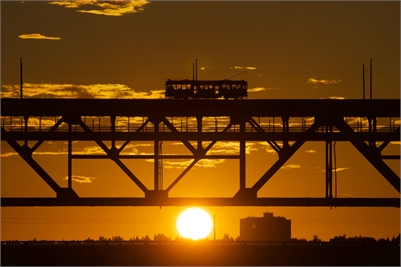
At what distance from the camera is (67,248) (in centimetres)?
6862

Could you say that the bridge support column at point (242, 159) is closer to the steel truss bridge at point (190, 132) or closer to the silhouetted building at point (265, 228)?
the steel truss bridge at point (190, 132)

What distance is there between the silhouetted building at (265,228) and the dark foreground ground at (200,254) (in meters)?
71.4

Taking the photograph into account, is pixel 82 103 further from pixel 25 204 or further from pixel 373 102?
pixel 373 102

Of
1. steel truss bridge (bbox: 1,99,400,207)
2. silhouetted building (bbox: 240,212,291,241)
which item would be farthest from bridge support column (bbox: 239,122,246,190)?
silhouetted building (bbox: 240,212,291,241)

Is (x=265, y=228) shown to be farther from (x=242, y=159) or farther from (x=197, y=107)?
(x=197, y=107)

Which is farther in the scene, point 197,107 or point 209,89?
point 209,89

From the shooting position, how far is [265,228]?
147500 mm

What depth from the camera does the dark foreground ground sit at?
66250 millimetres

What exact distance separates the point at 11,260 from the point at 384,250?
17.8 metres

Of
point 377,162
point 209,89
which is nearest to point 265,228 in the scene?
point 209,89

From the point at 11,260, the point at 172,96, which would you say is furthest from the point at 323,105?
the point at 172,96

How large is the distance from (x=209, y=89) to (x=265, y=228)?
54340 millimetres

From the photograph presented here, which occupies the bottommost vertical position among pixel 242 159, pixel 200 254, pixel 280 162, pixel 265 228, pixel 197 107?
pixel 200 254

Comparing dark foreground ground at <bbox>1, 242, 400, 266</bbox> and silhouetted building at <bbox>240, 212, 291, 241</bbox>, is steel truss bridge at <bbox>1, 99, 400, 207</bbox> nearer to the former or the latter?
dark foreground ground at <bbox>1, 242, 400, 266</bbox>
